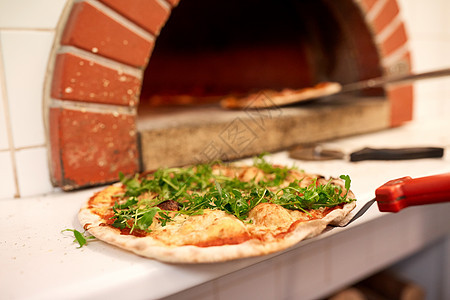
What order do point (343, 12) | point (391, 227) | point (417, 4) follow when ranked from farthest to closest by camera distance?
1. point (417, 4)
2. point (343, 12)
3. point (391, 227)

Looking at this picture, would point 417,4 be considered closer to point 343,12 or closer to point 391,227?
point 343,12

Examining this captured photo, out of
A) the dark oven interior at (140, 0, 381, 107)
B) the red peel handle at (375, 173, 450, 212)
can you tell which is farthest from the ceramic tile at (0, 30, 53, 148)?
the dark oven interior at (140, 0, 381, 107)

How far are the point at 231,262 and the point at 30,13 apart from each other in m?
0.82

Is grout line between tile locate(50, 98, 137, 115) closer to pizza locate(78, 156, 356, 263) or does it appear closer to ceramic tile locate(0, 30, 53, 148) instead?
ceramic tile locate(0, 30, 53, 148)

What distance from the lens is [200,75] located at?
230cm

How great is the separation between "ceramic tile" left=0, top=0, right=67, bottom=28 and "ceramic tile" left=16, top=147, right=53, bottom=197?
33 centimetres

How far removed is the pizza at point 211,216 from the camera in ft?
1.87

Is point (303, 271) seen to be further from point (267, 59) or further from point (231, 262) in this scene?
point (267, 59)

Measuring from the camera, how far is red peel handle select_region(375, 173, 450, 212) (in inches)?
23.5

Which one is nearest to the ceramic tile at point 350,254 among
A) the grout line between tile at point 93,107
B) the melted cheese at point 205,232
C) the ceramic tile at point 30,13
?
the melted cheese at point 205,232

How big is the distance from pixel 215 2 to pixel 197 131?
1.27 metres

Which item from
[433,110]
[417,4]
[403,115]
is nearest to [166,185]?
[403,115]

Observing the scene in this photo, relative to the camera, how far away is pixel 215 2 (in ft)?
7.13

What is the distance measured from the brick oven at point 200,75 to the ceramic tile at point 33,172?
3 centimetres
